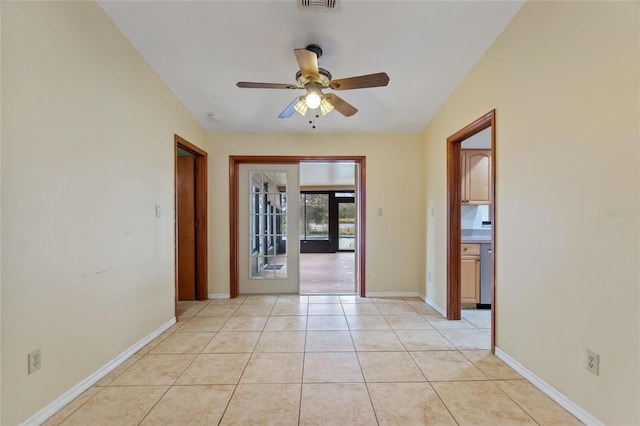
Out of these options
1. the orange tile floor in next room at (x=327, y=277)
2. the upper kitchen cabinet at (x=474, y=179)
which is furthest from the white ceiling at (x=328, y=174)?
the upper kitchen cabinet at (x=474, y=179)

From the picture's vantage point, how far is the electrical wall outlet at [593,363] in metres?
1.42

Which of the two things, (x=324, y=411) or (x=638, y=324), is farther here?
(x=324, y=411)

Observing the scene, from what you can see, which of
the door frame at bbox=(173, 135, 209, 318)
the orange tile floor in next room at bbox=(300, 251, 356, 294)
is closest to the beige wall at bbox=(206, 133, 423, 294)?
the door frame at bbox=(173, 135, 209, 318)

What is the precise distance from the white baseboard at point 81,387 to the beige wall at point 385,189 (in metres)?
2.55

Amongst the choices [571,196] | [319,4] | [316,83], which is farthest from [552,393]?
[319,4]

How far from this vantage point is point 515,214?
80.0 inches

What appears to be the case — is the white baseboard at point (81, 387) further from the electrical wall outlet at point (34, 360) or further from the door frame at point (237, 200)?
the door frame at point (237, 200)

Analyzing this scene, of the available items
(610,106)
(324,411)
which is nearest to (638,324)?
(610,106)

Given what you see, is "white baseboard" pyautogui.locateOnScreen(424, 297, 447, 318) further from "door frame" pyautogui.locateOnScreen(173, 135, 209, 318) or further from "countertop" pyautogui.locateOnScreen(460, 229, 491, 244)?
"door frame" pyautogui.locateOnScreen(173, 135, 209, 318)

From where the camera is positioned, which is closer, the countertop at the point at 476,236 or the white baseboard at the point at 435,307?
the white baseboard at the point at 435,307

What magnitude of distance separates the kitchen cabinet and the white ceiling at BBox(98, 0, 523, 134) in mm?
1815

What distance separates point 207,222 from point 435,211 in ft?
9.83

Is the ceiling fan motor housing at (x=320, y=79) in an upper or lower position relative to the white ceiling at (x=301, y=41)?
lower

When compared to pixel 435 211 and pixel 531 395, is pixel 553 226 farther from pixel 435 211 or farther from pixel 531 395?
pixel 435 211
